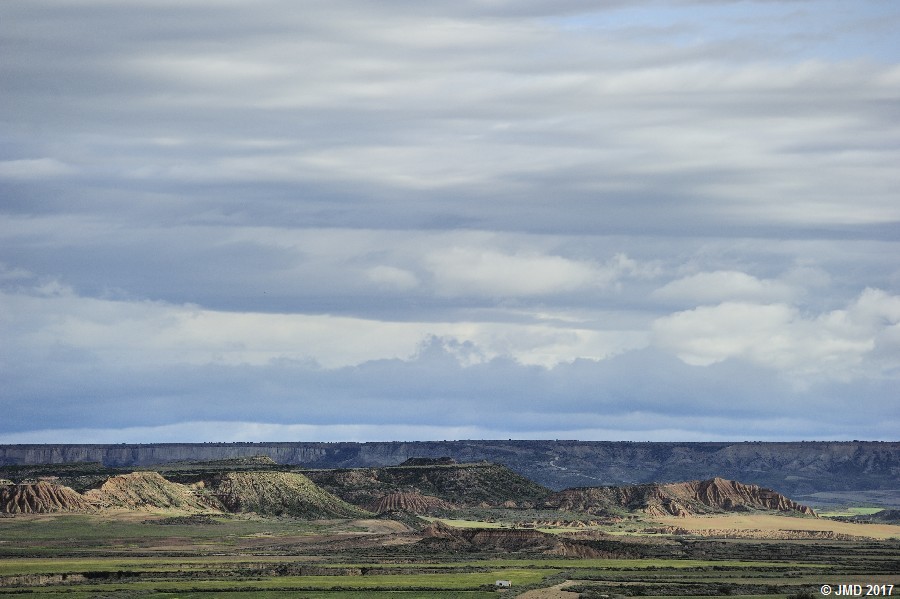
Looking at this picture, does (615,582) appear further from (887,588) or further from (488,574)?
(887,588)

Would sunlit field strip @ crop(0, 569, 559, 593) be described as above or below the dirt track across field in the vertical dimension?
above

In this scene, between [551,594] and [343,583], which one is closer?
[551,594]

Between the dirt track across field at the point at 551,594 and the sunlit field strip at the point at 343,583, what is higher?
the sunlit field strip at the point at 343,583

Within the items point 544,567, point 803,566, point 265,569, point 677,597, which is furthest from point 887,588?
point 265,569

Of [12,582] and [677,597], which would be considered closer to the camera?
[677,597]

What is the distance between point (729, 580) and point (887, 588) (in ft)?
69.4

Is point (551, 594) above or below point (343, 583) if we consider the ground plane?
below

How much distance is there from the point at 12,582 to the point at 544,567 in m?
61.8

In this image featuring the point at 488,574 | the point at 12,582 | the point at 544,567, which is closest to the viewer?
the point at 12,582

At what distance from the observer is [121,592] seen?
156750 mm

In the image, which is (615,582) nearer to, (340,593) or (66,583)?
(340,593)

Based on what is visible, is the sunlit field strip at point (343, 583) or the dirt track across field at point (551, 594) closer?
the dirt track across field at point (551, 594)

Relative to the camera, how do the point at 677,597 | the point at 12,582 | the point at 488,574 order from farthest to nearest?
the point at 488,574 < the point at 12,582 < the point at 677,597

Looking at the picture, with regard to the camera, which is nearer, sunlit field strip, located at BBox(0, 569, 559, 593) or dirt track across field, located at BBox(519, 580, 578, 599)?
dirt track across field, located at BBox(519, 580, 578, 599)
